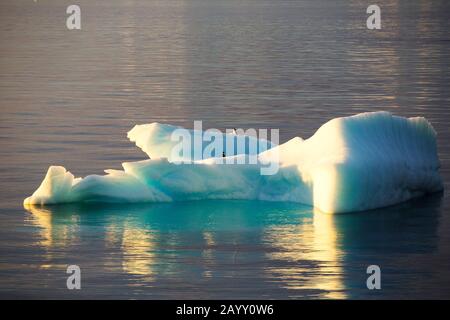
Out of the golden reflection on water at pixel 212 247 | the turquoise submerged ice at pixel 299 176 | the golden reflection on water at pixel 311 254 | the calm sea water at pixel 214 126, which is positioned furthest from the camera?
the turquoise submerged ice at pixel 299 176

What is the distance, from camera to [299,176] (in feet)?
74.7

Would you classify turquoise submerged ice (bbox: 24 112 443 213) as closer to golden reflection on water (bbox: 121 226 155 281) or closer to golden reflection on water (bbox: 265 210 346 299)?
golden reflection on water (bbox: 265 210 346 299)

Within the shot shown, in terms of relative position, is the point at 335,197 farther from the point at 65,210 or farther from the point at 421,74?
the point at 421,74

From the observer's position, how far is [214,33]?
8338 cm

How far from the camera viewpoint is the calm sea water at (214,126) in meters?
19.3

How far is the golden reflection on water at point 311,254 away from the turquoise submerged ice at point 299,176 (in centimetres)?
74

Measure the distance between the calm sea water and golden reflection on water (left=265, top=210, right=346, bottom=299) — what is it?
0.11ft

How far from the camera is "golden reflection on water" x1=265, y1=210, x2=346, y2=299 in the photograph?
18.8 metres

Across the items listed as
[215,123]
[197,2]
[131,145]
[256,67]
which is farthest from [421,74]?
[197,2]

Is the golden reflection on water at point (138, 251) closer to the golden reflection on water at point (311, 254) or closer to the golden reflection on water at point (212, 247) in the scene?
the golden reflection on water at point (212, 247)

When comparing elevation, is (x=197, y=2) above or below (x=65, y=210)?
above

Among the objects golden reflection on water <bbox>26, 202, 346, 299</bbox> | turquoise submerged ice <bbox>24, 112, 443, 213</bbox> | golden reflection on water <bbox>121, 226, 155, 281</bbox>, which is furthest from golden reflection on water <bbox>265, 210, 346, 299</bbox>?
golden reflection on water <bbox>121, 226, 155, 281</bbox>

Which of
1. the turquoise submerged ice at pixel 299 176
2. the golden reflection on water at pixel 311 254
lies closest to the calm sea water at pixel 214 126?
the golden reflection on water at pixel 311 254

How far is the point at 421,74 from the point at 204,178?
30.4 m
